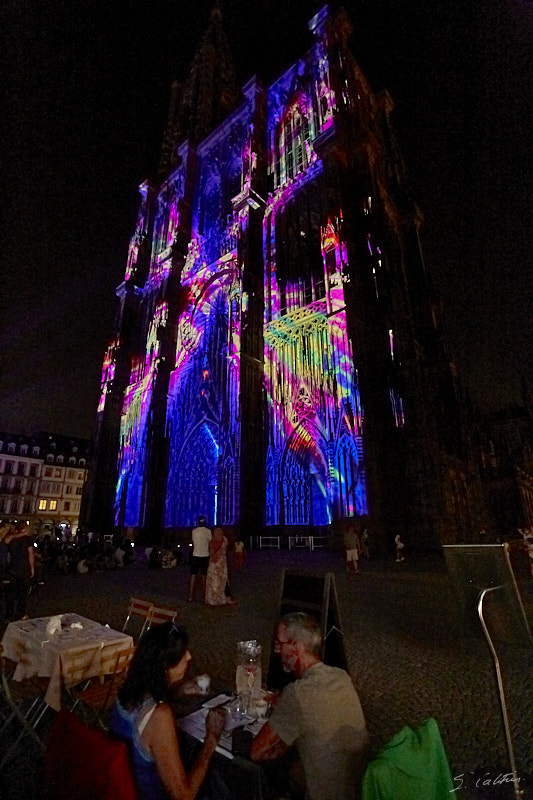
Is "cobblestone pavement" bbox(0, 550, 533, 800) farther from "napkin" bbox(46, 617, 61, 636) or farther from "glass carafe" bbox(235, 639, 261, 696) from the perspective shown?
"napkin" bbox(46, 617, 61, 636)

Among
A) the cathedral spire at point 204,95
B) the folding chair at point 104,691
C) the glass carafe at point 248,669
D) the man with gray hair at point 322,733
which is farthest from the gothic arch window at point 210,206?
the man with gray hair at point 322,733

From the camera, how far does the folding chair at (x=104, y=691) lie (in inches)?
120

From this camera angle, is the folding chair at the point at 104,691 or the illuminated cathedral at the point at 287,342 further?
the illuminated cathedral at the point at 287,342

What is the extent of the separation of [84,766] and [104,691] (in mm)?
2117

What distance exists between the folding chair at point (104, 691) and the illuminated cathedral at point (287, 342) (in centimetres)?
1351

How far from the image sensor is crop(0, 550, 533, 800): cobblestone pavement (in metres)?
2.81

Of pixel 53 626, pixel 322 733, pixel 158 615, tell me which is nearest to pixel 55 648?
pixel 53 626

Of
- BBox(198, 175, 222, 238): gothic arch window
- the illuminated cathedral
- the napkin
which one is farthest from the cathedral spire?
the napkin

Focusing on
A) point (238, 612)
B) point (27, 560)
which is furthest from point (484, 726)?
point (27, 560)

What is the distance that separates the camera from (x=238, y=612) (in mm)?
6809

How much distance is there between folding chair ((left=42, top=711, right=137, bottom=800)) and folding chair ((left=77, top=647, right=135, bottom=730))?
5.08 feet

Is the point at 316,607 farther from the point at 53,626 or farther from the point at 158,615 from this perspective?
the point at 53,626

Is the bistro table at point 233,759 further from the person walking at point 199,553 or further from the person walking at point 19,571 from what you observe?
the person walking at point 199,553

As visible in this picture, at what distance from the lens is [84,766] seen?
58.6 inches
